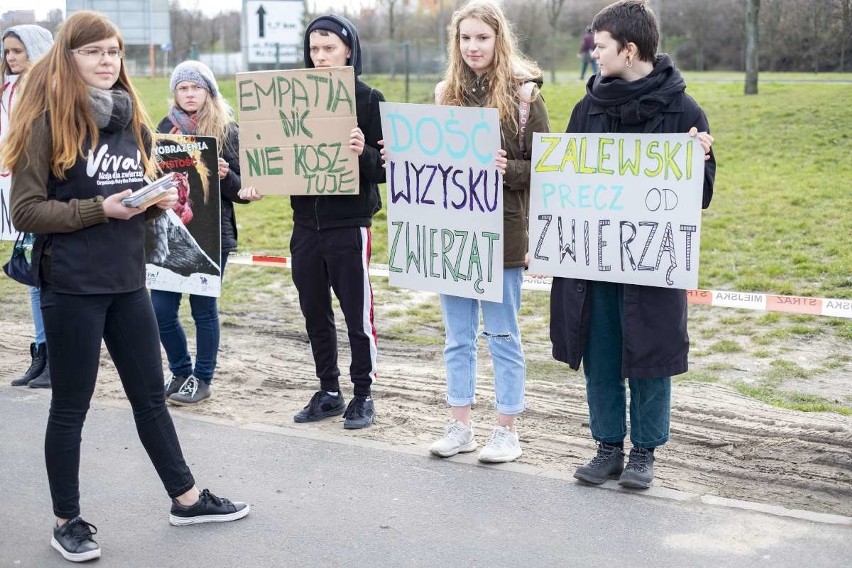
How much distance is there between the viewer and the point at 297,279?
6.05 meters

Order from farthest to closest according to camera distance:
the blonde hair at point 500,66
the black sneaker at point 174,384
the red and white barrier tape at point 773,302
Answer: the red and white barrier tape at point 773,302, the black sneaker at point 174,384, the blonde hair at point 500,66

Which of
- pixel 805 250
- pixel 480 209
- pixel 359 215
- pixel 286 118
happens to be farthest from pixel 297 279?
pixel 805 250

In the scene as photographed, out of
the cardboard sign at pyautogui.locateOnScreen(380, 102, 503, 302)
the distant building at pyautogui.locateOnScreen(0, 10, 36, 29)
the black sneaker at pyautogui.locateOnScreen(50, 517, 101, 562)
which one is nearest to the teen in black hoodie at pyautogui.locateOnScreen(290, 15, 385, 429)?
the cardboard sign at pyautogui.locateOnScreen(380, 102, 503, 302)

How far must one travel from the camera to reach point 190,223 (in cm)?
652

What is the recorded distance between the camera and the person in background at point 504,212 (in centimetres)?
516

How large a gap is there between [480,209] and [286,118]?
1.32 metres

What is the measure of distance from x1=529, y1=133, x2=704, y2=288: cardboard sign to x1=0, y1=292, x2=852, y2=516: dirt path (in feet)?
3.39

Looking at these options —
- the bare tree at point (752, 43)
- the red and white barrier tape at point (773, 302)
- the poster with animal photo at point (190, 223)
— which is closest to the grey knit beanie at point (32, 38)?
the poster with animal photo at point (190, 223)

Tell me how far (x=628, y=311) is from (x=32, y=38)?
439 centimetres

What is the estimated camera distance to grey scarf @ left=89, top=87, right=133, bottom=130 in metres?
4.27

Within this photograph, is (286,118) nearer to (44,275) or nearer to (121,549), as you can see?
(44,275)

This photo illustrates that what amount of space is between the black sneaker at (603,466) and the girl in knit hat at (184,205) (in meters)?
2.57

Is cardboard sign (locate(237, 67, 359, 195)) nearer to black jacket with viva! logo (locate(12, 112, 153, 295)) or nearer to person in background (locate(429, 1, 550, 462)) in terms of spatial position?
person in background (locate(429, 1, 550, 462))

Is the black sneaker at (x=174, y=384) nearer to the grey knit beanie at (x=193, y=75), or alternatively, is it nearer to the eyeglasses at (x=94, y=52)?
the grey knit beanie at (x=193, y=75)
